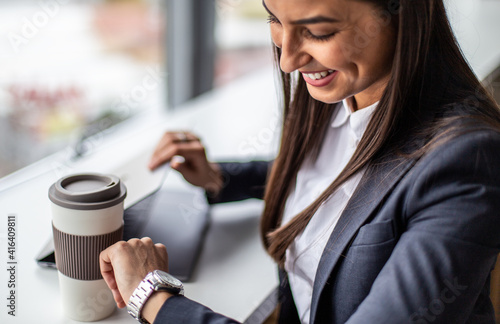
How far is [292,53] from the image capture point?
776 mm

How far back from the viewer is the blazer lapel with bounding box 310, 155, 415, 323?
0.76m

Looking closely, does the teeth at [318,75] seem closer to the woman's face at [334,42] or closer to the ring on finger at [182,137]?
the woman's face at [334,42]

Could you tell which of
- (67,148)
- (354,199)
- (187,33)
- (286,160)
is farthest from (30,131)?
(354,199)

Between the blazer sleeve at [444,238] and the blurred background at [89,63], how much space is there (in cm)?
51

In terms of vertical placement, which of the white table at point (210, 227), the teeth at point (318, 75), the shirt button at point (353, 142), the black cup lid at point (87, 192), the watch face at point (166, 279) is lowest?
the white table at point (210, 227)

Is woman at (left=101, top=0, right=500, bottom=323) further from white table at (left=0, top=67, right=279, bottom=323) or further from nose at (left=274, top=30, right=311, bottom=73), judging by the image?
white table at (left=0, top=67, right=279, bottom=323)

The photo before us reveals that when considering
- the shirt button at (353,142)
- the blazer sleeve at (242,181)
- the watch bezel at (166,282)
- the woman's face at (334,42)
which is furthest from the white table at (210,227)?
the woman's face at (334,42)

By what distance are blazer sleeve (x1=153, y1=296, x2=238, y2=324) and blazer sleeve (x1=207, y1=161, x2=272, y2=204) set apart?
1.67ft

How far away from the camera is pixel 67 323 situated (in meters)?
0.82

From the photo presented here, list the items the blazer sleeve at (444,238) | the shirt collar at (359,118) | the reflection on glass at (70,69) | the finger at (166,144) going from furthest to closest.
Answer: the reflection on glass at (70,69)
the finger at (166,144)
the shirt collar at (359,118)
the blazer sleeve at (444,238)

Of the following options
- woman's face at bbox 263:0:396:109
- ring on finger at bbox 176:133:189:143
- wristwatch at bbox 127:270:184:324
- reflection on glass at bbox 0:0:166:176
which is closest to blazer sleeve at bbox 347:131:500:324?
woman's face at bbox 263:0:396:109

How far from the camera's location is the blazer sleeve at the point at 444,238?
0.66 meters

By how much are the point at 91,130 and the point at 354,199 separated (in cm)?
104

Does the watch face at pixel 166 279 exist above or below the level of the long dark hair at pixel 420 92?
below
